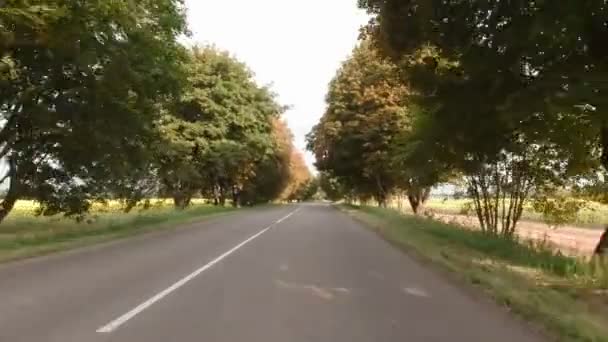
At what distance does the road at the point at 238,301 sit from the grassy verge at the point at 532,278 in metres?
0.42

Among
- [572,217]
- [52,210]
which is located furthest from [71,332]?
[52,210]

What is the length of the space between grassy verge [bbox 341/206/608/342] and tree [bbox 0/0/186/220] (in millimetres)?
10651

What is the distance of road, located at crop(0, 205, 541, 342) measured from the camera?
7805 millimetres

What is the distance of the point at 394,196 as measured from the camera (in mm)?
57281

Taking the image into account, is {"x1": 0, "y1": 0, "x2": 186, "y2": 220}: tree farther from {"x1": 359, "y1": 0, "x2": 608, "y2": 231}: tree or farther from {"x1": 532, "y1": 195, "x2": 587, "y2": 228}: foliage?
{"x1": 532, "y1": 195, "x2": 587, "y2": 228}: foliage

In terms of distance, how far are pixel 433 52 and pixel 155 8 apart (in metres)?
11.6

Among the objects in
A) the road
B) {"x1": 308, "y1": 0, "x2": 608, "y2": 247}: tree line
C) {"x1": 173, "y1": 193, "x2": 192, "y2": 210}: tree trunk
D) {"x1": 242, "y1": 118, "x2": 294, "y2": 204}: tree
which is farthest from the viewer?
{"x1": 242, "y1": 118, "x2": 294, "y2": 204}: tree

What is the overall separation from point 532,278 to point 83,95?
54.8 feet

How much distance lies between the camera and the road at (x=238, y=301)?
25.6ft

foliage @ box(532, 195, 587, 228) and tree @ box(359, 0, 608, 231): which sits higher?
tree @ box(359, 0, 608, 231)

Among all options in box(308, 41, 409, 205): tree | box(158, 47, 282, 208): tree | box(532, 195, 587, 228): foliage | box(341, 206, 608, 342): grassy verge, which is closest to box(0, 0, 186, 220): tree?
box(341, 206, 608, 342): grassy verge

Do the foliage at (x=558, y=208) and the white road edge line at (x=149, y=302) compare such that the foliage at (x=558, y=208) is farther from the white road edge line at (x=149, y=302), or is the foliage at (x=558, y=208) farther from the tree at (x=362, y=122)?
the tree at (x=362, y=122)

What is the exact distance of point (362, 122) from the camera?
4450 centimetres

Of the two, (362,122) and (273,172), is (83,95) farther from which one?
(273,172)
